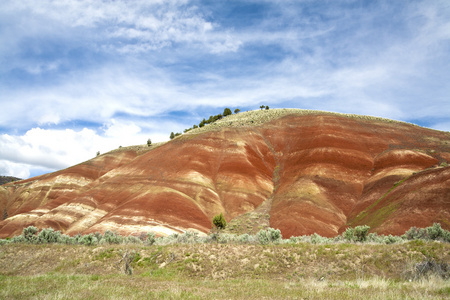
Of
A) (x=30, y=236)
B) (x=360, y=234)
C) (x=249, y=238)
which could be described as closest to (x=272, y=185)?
(x=360, y=234)

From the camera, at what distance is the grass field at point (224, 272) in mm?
9812

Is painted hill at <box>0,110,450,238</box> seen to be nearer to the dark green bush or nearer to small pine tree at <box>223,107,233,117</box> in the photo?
the dark green bush

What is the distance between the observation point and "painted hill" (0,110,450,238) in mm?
41281

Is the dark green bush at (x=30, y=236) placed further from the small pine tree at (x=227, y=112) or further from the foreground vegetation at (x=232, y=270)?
the small pine tree at (x=227, y=112)

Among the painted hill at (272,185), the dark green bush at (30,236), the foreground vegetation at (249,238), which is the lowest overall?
the dark green bush at (30,236)

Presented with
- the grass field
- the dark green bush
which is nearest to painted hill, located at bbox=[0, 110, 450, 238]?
the dark green bush

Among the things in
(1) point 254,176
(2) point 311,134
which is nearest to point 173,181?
(1) point 254,176

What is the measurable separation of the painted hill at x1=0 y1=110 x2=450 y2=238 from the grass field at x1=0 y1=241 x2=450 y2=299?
769 inches

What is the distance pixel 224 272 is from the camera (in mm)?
17891

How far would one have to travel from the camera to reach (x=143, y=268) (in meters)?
19.6

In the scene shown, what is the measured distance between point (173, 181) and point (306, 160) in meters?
27.5

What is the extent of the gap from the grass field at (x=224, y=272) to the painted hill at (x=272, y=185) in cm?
1953

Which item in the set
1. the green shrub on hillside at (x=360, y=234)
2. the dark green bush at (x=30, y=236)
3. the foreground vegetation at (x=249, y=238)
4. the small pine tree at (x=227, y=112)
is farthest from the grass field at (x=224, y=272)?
the small pine tree at (x=227, y=112)

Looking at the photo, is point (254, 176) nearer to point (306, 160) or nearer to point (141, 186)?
point (306, 160)
